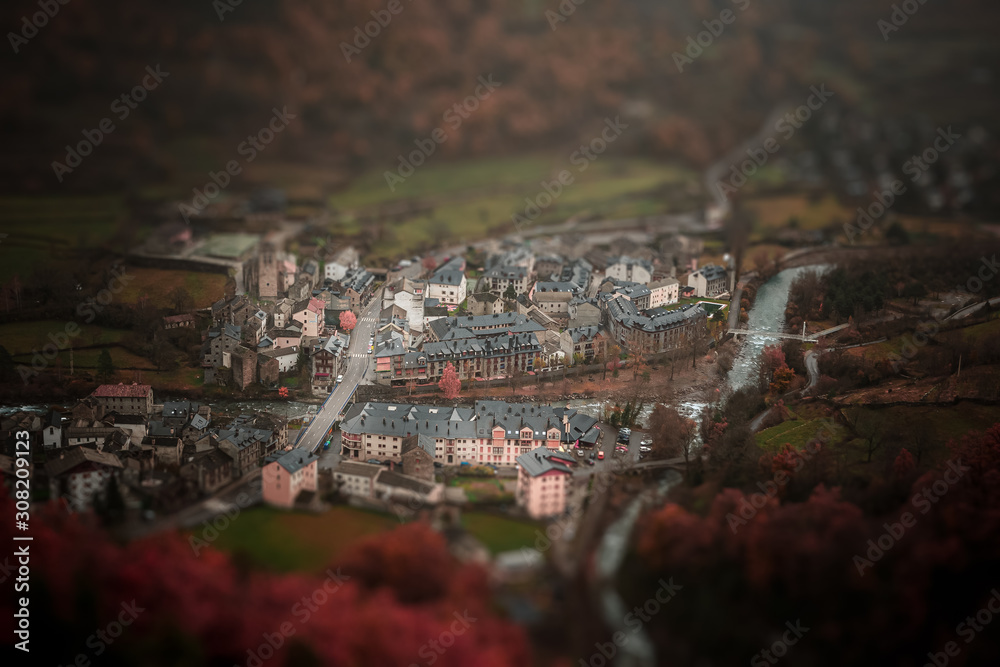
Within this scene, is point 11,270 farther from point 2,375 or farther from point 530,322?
point 530,322

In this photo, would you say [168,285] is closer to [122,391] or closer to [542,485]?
[122,391]

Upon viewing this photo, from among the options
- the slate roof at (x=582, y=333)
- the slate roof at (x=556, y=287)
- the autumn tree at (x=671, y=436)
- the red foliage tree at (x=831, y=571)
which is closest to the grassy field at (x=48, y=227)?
the slate roof at (x=556, y=287)

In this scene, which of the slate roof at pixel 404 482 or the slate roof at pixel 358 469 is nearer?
the slate roof at pixel 404 482

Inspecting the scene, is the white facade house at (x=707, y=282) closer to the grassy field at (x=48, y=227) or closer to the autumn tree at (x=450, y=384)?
the autumn tree at (x=450, y=384)

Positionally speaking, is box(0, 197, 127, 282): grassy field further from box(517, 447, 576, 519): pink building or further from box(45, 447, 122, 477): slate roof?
box(517, 447, 576, 519): pink building

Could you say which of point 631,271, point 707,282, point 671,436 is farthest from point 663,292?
point 671,436

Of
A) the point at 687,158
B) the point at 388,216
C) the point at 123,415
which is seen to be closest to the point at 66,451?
the point at 123,415
